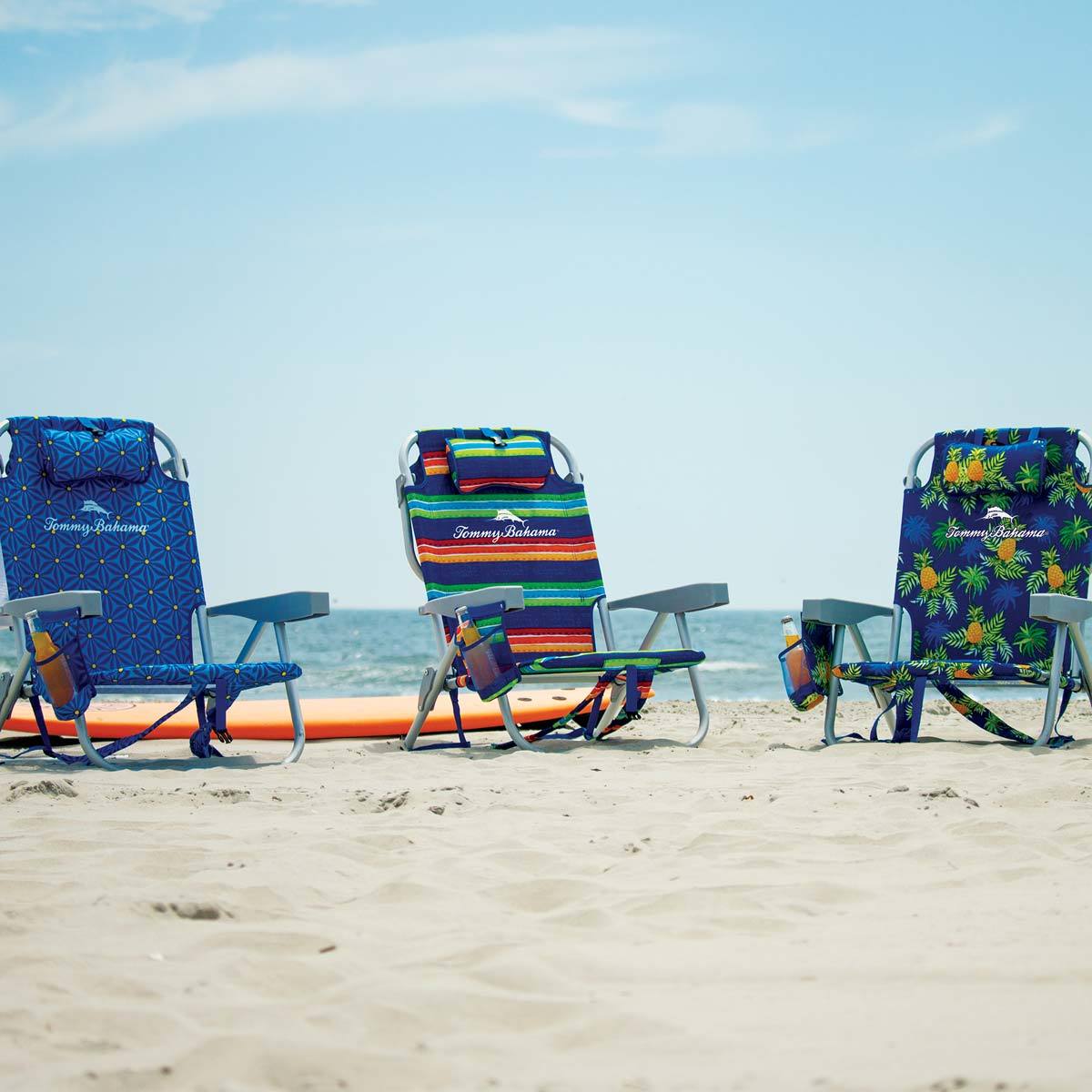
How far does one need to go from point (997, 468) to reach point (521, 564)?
197cm

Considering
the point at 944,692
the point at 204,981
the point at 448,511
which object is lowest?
the point at 944,692

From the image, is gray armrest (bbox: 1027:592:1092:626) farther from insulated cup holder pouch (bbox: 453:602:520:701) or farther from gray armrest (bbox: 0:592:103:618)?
gray armrest (bbox: 0:592:103:618)

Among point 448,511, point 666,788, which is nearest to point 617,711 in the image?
point 448,511

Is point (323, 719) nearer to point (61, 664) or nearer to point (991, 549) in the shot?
point (61, 664)

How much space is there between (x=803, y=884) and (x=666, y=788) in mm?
1235

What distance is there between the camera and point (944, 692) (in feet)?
15.9

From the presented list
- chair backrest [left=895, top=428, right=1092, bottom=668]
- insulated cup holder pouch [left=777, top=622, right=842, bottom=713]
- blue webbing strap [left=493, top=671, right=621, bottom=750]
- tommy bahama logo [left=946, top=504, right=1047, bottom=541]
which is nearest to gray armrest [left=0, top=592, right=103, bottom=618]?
blue webbing strap [left=493, top=671, right=621, bottom=750]

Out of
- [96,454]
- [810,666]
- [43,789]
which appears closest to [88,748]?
[43,789]

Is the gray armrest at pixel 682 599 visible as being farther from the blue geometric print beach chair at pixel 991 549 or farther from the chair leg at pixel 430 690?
the chair leg at pixel 430 690

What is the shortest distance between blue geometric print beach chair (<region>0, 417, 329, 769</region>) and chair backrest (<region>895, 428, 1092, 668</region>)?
2416 millimetres

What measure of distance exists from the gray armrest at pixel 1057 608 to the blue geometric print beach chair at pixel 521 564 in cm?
112

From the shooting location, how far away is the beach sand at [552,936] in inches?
61.7

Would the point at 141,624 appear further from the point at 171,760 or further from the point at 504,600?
the point at 504,600

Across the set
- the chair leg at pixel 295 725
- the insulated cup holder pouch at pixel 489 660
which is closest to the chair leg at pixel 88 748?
the chair leg at pixel 295 725
